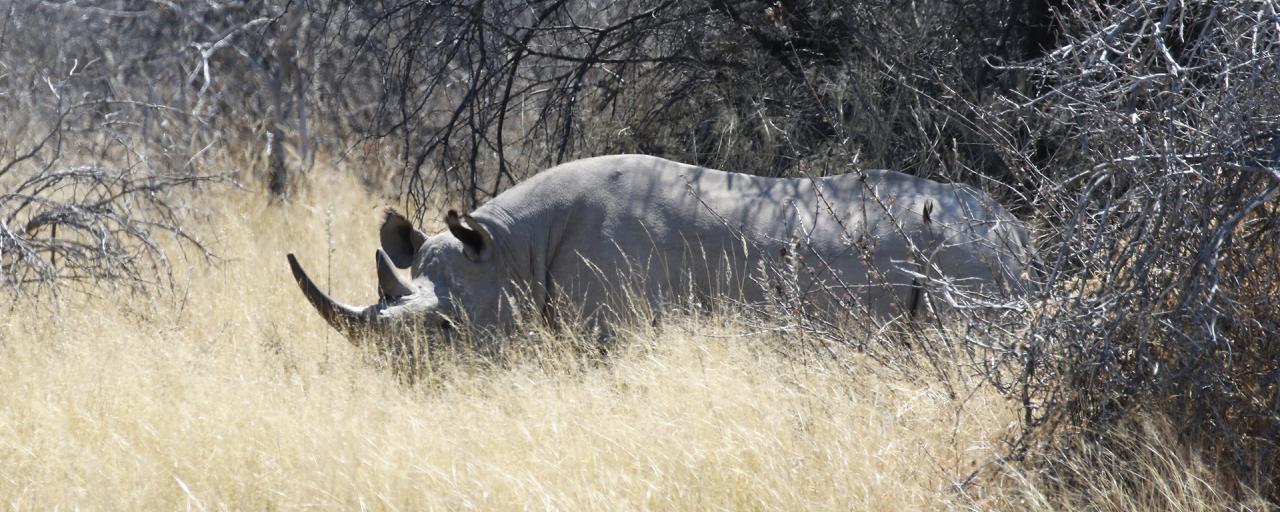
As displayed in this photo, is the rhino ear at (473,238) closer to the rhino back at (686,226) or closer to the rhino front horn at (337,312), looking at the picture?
the rhino back at (686,226)

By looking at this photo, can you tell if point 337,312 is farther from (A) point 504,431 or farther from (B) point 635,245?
(A) point 504,431

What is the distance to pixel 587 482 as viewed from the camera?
13.0ft

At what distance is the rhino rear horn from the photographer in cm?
585

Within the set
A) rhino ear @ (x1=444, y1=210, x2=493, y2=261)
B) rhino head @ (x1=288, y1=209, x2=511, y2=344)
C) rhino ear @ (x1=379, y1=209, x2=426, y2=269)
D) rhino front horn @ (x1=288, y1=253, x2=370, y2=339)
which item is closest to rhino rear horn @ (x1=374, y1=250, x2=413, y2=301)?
rhino head @ (x1=288, y1=209, x2=511, y2=344)

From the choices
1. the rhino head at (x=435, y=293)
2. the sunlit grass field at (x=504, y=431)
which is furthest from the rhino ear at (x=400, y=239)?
the sunlit grass field at (x=504, y=431)

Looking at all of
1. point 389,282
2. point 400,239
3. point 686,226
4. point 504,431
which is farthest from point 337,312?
point 686,226

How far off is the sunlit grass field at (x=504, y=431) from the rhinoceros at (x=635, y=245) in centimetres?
31

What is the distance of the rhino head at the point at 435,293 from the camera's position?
5.75 m

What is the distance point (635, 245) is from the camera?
238 inches

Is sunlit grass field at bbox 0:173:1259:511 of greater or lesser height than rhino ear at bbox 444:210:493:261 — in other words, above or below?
below

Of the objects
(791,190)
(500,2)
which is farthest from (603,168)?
(500,2)

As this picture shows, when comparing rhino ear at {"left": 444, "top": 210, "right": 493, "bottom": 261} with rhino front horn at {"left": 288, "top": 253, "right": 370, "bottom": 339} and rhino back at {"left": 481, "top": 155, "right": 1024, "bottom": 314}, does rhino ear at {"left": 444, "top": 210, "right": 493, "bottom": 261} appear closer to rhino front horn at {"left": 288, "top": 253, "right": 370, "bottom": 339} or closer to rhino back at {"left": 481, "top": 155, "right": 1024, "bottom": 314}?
rhino back at {"left": 481, "top": 155, "right": 1024, "bottom": 314}

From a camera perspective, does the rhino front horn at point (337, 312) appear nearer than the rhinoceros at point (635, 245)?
Yes

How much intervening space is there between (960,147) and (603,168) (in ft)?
7.92
